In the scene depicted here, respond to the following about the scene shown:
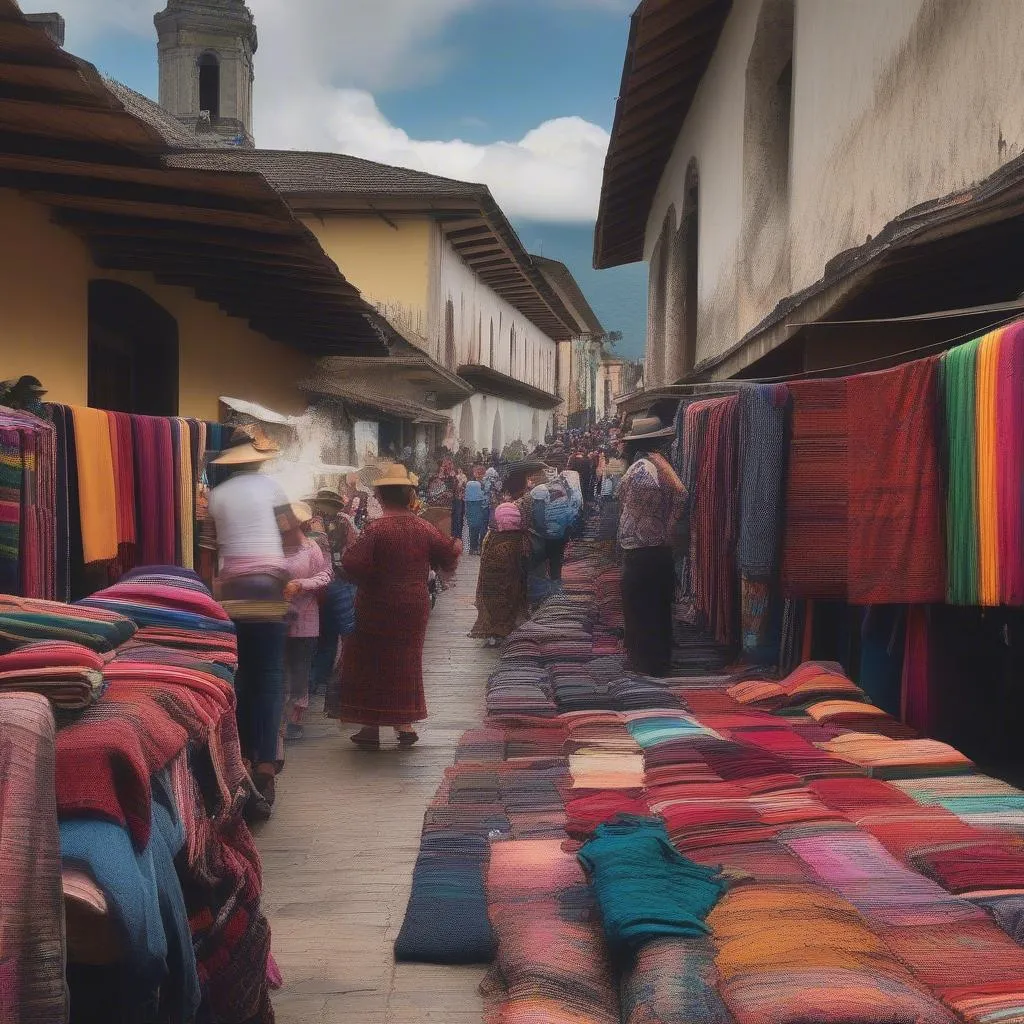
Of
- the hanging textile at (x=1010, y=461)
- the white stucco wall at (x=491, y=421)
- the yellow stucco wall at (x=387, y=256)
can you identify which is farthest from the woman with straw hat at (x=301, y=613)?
the white stucco wall at (x=491, y=421)

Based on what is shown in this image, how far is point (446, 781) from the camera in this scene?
17.7 ft

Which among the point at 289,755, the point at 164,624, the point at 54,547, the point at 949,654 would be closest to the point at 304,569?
the point at 289,755

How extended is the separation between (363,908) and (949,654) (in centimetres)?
301

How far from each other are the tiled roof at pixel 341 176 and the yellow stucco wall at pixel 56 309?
1403cm

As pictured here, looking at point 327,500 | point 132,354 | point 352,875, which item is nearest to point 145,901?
point 352,875

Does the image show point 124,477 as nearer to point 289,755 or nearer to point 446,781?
point 446,781

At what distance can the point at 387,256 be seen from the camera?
2597 centimetres

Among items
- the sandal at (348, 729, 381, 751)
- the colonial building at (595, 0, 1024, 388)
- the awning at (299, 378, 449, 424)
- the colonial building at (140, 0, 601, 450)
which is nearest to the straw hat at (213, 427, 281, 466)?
the sandal at (348, 729, 381, 751)

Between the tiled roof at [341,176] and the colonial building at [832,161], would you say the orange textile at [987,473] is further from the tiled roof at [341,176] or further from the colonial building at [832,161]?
the tiled roof at [341,176]

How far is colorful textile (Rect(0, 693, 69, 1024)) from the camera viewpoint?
6.10 ft

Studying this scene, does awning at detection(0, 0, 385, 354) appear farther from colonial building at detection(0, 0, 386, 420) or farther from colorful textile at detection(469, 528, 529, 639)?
colorful textile at detection(469, 528, 529, 639)

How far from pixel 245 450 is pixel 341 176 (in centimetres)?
2183

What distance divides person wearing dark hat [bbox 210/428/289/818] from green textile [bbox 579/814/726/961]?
103 inches

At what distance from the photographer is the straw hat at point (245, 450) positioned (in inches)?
243
